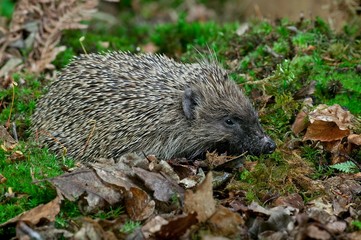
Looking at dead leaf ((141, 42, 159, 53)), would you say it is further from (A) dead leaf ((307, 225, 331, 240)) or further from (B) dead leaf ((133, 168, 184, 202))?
(A) dead leaf ((307, 225, 331, 240))

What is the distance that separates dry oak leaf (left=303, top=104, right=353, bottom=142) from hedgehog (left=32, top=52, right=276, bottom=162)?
554 mm

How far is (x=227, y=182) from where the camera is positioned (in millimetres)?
7051

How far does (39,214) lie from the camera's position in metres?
5.91

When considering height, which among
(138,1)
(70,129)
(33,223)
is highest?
(33,223)

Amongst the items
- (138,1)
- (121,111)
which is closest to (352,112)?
(121,111)

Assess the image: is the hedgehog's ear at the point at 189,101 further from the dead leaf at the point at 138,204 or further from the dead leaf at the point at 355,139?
the dead leaf at the point at 138,204

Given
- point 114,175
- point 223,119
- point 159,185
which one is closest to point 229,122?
point 223,119

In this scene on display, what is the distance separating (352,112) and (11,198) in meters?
4.15

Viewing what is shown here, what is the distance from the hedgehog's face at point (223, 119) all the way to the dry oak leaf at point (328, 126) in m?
0.58

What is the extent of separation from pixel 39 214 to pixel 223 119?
2.66 metres

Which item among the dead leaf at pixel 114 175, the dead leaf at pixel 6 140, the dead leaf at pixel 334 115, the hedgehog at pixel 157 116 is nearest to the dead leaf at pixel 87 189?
the dead leaf at pixel 114 175

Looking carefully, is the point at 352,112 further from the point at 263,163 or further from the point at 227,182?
the point at 227,182

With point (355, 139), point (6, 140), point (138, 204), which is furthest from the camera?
point (6, 140)

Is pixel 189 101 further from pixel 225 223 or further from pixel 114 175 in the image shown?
pixel 225 223
